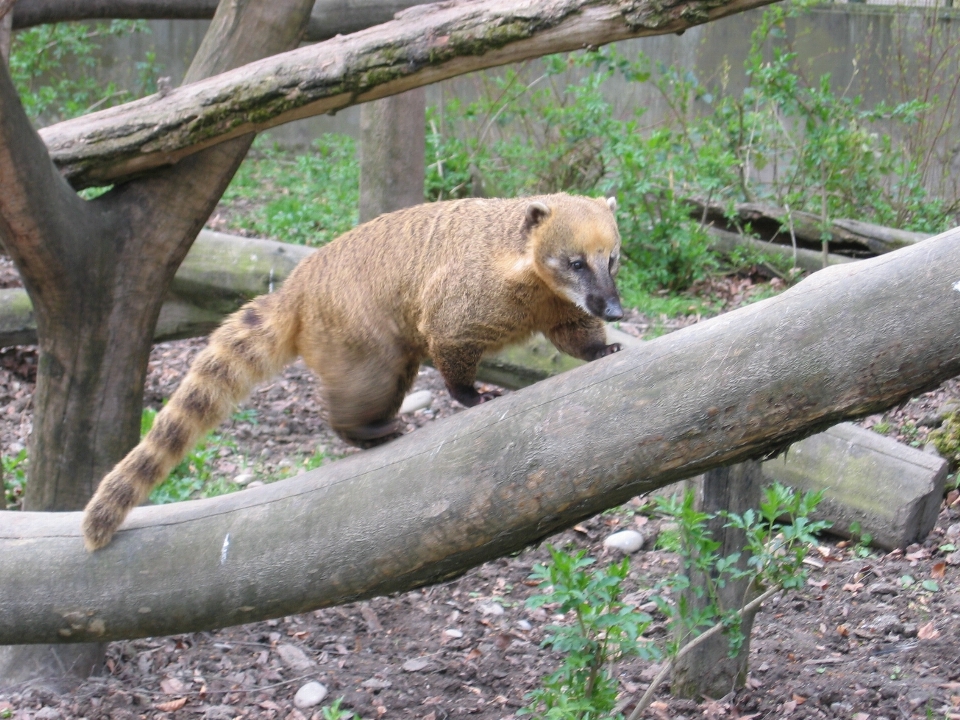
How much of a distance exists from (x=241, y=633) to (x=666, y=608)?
2.10 metres

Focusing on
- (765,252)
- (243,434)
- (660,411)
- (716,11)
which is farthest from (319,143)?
(660,411)

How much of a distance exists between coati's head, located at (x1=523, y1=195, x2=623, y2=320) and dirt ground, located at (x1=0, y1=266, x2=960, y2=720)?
1444mm

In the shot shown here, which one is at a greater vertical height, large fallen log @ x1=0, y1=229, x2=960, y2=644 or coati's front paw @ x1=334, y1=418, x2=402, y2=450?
large fallen log @ x1=0, y1=229, x2=960, y2=644

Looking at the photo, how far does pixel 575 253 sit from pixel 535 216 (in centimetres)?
22

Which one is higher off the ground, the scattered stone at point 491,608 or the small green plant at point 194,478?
the small green plant at point 194,478

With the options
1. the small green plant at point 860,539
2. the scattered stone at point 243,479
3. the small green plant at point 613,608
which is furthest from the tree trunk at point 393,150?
the small green plant at point 613,608

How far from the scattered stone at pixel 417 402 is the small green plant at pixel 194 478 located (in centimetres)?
99

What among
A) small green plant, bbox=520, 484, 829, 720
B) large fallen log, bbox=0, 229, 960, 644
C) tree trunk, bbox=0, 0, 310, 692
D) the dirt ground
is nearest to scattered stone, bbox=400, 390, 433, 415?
the dirt ground

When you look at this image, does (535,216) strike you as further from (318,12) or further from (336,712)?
(318,12)

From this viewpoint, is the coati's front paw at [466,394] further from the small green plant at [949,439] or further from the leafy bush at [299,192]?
the leafy bush at [299,192]

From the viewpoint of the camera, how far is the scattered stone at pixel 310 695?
3.64m

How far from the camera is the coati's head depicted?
132 inches

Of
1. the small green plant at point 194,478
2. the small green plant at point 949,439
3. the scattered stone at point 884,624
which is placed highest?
the small green plant at point 949,439

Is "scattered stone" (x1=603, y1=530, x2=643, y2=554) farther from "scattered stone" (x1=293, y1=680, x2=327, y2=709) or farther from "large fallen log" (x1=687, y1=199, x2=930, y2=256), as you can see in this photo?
"large fallen log" (x1=687, y1=199, x2=930, y2=256)
